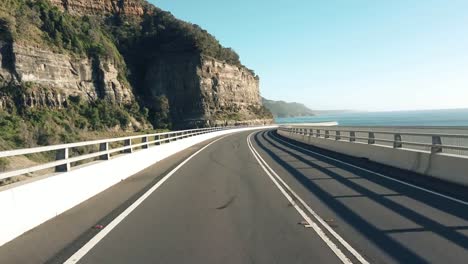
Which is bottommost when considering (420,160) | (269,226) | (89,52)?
(269,226)

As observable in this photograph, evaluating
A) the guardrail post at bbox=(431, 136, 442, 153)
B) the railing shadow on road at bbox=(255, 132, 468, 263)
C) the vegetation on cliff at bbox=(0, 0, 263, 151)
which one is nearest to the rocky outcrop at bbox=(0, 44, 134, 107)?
the vegetation on cliff at bbox=(0, 0, 263, 151)

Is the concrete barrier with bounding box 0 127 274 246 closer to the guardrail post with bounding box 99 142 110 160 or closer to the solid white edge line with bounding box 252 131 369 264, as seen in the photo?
the guardrail post with bounding box 99 142 110 160

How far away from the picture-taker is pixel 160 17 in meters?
145

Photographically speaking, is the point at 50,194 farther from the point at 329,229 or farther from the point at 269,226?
the point at 329,229

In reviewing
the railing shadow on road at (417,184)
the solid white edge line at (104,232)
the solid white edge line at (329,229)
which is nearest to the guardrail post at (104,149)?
the solid white edge line at (104,232)

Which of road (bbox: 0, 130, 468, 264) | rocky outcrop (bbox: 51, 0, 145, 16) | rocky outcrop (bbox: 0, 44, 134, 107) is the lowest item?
road (bbox: 0, 130, 468, 264)

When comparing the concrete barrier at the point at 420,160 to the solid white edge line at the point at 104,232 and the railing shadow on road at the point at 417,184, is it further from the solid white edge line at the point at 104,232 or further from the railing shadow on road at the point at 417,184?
the solid white edge line at the point at 104,232

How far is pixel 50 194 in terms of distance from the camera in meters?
9.13

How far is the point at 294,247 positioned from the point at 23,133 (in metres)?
64.7

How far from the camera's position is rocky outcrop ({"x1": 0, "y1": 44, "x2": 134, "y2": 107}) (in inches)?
3004

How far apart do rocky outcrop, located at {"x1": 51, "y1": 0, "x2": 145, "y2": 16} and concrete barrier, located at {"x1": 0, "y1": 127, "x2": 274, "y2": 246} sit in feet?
360

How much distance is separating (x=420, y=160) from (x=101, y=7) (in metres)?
127

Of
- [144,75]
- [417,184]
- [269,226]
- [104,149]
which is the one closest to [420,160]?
[417,184]

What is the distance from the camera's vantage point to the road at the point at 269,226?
21.1 ft
